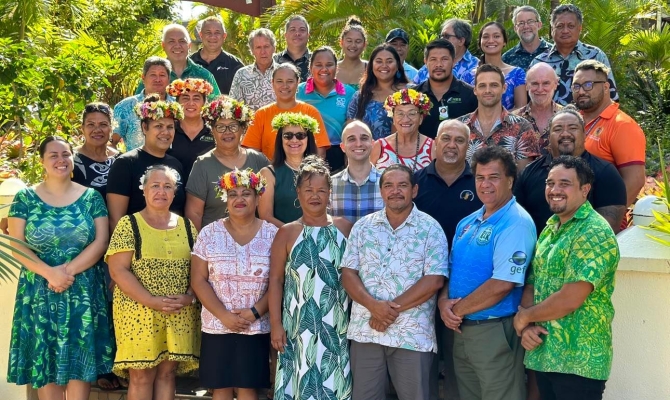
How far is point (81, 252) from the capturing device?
21.4 ft

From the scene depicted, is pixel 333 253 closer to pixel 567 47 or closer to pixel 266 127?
pixel 266 127

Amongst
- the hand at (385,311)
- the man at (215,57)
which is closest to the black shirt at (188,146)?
the man at (215,57)

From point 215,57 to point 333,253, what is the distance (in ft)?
14.5

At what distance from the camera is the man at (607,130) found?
21.7 ft

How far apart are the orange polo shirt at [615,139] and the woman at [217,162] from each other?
2.75 metres

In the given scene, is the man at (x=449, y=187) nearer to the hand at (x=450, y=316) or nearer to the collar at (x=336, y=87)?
the hand at (x=450, y=316)

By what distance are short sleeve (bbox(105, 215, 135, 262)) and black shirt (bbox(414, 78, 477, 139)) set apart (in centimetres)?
298

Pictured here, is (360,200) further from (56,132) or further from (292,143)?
(56,132)

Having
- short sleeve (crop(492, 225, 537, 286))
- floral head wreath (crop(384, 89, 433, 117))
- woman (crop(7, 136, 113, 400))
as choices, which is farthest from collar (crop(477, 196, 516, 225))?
woman (crop(7, 136, 113, 400))

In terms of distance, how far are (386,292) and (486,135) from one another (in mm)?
1871

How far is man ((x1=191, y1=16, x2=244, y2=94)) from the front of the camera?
9.66 metres

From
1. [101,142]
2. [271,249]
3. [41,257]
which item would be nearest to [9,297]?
[41,257]

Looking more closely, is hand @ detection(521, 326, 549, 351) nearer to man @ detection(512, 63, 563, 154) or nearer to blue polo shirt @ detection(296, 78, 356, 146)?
man @ detection(512, 63, 563, 154)

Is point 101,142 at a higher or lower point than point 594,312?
higher
